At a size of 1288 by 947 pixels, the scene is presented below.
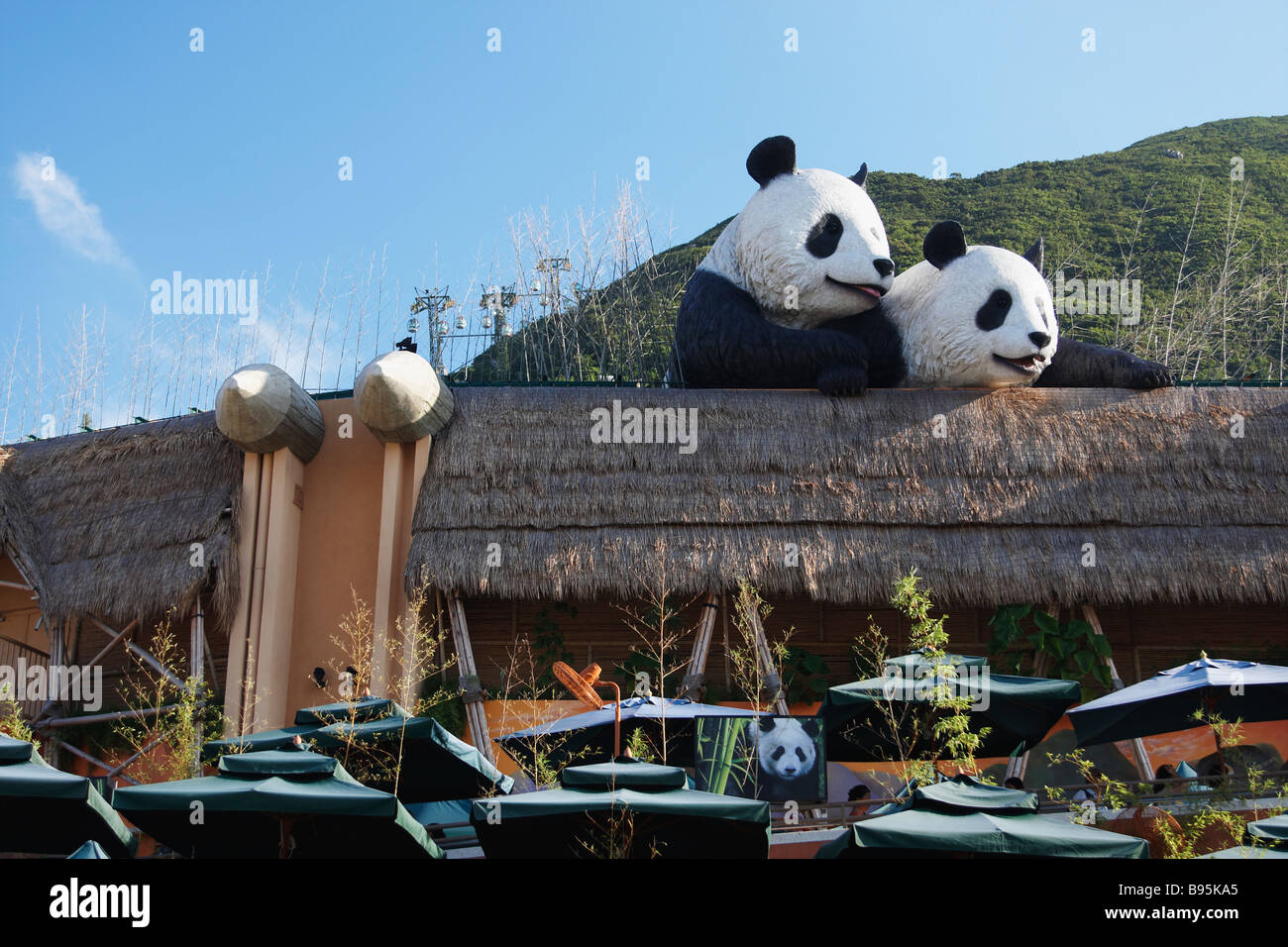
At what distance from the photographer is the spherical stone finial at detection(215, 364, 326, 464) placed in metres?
11.0

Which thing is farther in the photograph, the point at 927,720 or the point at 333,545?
the point at 333,545

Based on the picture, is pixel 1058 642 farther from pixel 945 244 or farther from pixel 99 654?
→ pixel 99 654

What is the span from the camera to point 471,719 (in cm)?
1064

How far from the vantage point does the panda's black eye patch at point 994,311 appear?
1221cm

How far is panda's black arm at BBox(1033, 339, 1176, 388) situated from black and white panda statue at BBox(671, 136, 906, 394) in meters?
1.66

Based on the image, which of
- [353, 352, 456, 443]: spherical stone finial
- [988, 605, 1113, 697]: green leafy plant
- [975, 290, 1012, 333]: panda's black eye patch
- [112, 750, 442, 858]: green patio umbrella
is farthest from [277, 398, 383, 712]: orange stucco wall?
[975, 290, 1012, 333]: panda's black eye patch

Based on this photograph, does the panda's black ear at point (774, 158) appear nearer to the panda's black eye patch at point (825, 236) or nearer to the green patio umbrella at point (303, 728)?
the panda's black eye patch at point (825, 236)

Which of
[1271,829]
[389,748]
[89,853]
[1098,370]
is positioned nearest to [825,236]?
[1098,370]

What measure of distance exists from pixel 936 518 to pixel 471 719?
4.41 metres

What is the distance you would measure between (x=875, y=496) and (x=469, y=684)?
3945mm

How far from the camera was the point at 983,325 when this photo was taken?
1223 cm

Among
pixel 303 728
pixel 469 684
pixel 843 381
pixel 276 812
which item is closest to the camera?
pixel 276 812
